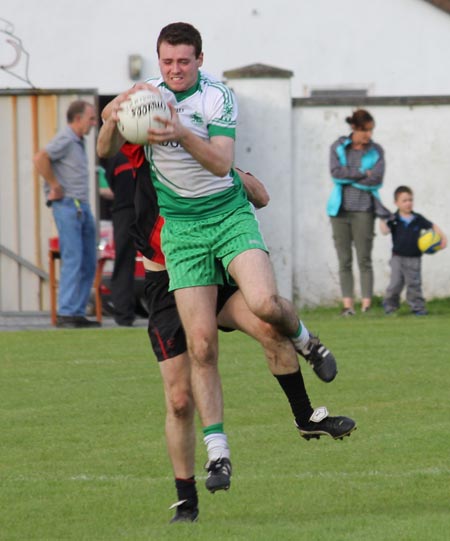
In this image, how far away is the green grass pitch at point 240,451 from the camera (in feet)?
25.2

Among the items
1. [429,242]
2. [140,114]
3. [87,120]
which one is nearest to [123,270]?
[87,120]

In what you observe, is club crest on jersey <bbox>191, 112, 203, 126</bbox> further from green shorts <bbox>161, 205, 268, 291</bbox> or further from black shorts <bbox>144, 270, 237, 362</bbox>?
black shorts <bbox>144, 270, 237, 362</bbox>

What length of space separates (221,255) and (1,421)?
13.0 ft

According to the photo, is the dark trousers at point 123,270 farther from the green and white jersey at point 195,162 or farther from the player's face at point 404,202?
the green and white jersey at point 195,162

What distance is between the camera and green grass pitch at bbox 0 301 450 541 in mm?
7695

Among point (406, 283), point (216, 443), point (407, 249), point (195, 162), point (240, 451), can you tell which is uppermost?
point (195, 162)

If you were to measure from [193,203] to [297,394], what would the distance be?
1085 millimetres

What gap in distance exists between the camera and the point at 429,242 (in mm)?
18609

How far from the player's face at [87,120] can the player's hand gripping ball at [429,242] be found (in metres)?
4.09

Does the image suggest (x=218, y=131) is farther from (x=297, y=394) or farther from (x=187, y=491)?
(x=187, y=491)

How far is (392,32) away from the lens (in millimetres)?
26391

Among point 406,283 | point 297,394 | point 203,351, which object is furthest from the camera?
point 406,283

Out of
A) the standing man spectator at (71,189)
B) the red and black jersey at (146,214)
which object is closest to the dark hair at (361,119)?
the standing man spectator at (71,189)

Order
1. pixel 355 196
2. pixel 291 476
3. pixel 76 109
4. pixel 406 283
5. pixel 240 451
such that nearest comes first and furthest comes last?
pixel 291 476, pixel 240 451, pixel 76 109, pixel 355 196, pixel 406 283
